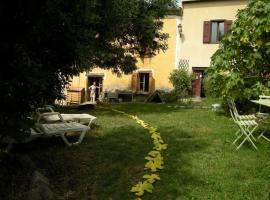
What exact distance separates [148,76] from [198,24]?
4.75m

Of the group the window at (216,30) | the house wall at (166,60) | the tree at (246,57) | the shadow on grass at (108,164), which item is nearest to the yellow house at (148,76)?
the house wall at (166,60)

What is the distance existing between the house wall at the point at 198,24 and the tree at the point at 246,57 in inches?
555

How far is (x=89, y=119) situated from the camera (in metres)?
9.95

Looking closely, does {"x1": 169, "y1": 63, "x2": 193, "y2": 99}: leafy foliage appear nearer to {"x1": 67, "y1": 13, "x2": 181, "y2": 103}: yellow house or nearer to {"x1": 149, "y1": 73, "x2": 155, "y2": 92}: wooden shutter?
{"x1": 67, "y1": 13, "x2": 181, "y2": 103}: yellow house

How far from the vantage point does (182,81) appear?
24.3 m

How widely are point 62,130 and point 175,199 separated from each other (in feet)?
10.4

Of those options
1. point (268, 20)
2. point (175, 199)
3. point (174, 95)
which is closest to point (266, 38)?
point (268, 20)

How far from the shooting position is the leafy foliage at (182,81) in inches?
943

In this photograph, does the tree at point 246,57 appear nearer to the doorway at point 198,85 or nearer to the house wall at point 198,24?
the doorway at point 198,85

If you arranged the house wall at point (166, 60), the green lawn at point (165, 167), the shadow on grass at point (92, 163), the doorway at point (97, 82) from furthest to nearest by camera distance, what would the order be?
the doorway at point (97, 82)
the house wall at point (166, 60)
the shadow on grass at point (92, 163)
the green lawn at point (165, 167)

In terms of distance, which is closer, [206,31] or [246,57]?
[246,57]

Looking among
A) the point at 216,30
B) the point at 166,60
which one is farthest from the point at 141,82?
the point at 216,30

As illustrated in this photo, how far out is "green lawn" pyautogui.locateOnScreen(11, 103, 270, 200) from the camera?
19.0 ft

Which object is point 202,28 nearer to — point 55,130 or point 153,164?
point 55,130
